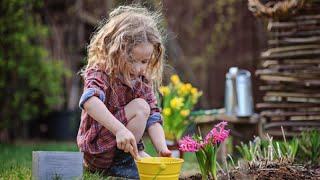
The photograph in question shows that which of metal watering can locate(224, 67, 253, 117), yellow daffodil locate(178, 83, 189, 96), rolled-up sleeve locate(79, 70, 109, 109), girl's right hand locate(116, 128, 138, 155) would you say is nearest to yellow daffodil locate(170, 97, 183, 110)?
yellow daffodil locate(178, 83, 189, 96)

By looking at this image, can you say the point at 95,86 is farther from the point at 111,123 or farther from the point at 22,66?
the point at 22,66

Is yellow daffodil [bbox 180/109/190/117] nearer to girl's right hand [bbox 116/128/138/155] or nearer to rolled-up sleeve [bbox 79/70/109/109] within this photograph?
rolled-up sleeve [bbox 79/70/109/109]

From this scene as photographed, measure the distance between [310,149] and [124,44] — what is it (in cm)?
136

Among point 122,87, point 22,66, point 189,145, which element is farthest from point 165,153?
point 22,66

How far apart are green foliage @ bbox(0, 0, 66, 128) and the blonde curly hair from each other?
2377 mm

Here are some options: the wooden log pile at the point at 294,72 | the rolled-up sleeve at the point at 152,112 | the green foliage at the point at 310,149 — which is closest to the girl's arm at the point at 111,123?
the rolled-up sleeve at the point at 152,112

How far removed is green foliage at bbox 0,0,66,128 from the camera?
4968 millimetres

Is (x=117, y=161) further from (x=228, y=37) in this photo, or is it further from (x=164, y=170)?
(x=228, y=37)

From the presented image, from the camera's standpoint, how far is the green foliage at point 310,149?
119 inches

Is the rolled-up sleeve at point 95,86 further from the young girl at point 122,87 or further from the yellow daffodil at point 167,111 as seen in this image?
the yellow daffodil at point 167,111

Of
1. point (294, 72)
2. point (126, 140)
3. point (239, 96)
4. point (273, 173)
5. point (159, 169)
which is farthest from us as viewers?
point (239, 96)

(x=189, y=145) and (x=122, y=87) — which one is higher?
(x=122, y=87)

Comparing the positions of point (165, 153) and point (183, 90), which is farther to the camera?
point (183, 90)

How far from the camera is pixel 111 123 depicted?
2.19 m
